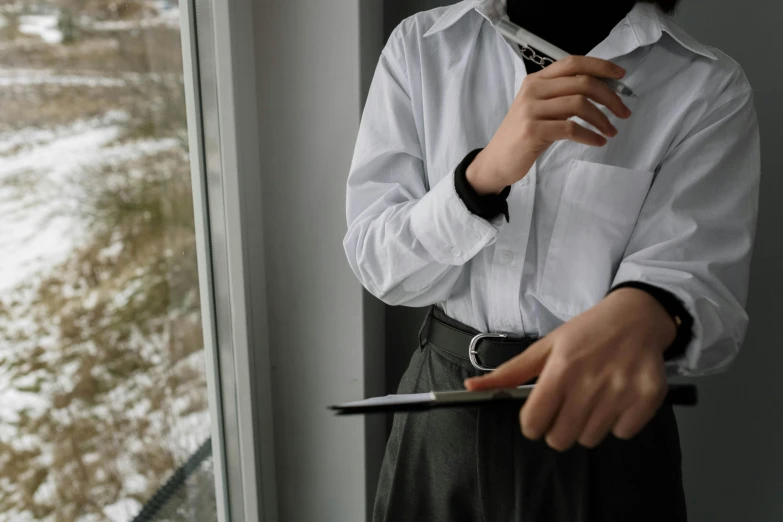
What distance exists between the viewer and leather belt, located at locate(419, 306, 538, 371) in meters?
0.72

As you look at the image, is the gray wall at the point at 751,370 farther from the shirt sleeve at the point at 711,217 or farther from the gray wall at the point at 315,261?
the shirt sleeve at the point at 711,217

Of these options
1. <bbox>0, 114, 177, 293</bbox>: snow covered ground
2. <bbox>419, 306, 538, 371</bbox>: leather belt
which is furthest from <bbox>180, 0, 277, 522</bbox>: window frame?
<bbox>419, 306, 538, 371</bbox>: leather belt

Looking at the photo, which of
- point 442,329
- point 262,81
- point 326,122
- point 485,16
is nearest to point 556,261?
point 442,329

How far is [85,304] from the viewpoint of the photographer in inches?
29.8

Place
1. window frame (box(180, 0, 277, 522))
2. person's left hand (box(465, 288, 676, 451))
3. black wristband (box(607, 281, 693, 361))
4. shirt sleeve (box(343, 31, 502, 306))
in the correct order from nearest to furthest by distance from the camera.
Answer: person's left hand (box(465, 288, 676, 451)) → black wristband (box(607, 281, 693, 361)) → shirt sleeve (box(343, 31, 502, 306)) → window frame (box(180, 0, 277, 522))

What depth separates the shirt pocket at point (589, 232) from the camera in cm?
68

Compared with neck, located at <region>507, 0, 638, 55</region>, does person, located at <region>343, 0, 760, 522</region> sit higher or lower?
lower

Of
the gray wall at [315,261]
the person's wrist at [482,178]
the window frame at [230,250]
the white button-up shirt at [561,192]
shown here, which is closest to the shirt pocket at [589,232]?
the white button-up shirt at [561,192]

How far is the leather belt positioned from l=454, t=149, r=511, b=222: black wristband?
0.15 metres

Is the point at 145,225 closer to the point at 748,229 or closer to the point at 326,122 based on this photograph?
the point at 326,122

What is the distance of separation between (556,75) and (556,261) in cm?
21

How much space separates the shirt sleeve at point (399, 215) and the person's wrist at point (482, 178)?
21 mm

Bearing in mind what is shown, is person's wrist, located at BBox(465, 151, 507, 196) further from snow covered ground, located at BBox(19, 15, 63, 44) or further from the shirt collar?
snow covered ground, located at BBox(19, 15, 63, 44)

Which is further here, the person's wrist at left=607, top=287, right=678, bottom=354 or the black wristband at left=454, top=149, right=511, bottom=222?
the black wristband at left=454, top=149, right=511, bottom=222
